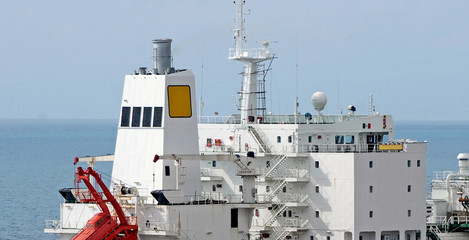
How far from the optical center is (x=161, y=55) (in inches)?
1986

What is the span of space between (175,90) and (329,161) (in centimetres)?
978

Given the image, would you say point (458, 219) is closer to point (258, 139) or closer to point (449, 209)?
point (449, 209)

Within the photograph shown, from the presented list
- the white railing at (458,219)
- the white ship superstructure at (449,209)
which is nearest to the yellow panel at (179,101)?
the white ship superstructure at (449,209)

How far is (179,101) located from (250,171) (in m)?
4.12

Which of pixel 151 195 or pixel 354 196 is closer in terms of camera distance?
pixel 151 195

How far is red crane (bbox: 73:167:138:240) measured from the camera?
4609cm

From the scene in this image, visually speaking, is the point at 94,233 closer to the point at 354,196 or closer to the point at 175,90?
the point at 175,90

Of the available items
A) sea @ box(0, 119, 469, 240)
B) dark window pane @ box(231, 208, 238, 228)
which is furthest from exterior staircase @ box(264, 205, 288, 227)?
sea @ box(0, 119, 469, 240)

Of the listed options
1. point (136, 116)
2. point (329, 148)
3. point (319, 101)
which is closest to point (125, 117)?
point (136, 116)

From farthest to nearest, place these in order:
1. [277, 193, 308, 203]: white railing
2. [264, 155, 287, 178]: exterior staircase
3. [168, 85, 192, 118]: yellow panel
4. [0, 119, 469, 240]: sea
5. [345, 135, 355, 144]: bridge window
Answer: [0, 119, 469, 240]: sea, [345, 135, 355, 144]: bridge window, [264, 155, 287, 178]: exterior staircase, [277, 193, 308, 203]: white railing, [168, 85, 192, 118]: yellow panel

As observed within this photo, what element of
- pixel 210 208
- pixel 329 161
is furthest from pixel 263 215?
pixel 210 208

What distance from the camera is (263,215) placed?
57.4 metres

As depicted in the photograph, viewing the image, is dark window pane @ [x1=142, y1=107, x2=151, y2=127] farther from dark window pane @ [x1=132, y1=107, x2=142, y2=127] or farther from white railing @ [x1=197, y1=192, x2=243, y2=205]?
white railing @ [x1=197, y1=192, x2=243, y2=205]

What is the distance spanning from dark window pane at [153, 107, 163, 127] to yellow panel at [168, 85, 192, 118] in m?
0.41
